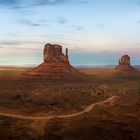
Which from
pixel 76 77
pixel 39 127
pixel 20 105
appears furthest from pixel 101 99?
pixel 76 77

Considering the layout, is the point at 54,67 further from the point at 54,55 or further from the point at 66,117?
the point at 66,117

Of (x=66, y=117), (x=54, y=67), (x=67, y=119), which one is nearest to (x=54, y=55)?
(x=54, y=67)

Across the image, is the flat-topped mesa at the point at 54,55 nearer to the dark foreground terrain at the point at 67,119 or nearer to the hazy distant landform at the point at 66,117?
the hazy distant landform at the point at 66,117

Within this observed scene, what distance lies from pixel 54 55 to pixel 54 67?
28.0 ft

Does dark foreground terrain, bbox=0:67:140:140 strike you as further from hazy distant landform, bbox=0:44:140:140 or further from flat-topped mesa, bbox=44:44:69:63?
flat-topped mesa, bbox=44:44:69:63

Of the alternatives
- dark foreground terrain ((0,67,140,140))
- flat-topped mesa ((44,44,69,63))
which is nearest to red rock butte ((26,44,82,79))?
flat-topped mesa ((44,44,69,63))

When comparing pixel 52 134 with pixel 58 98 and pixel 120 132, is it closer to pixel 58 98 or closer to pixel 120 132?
pixel 120 132

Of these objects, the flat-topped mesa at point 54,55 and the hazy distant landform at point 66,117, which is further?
the flat-topped mesa at point 54,55

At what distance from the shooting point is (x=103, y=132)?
59438mm

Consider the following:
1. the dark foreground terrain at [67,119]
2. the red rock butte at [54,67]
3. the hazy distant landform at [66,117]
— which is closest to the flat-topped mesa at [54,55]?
the red rock butte at [54,67]

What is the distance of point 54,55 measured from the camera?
185 meters

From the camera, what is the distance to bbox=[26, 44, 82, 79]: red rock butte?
175625 mm

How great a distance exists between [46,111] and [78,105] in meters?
12.0

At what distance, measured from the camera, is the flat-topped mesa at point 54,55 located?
602 feet
